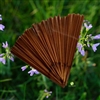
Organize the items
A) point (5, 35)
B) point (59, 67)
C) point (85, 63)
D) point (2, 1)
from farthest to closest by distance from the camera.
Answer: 1. point (2, 1)
2. point (5, 35)
3. point (85, 63)
4. point (59, 67)

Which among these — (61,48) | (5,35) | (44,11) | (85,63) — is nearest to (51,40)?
(61,48)

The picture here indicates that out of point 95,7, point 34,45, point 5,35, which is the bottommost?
point 34,45

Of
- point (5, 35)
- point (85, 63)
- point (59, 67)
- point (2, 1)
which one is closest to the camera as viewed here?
point (59, 67)

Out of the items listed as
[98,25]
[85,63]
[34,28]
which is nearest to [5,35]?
[85,63]

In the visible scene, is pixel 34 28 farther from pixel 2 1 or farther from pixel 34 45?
pixel 2 1

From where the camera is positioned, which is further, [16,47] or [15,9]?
[15,9]

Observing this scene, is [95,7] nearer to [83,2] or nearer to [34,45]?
[83,2]

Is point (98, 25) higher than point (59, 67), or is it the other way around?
point (98, 25)
